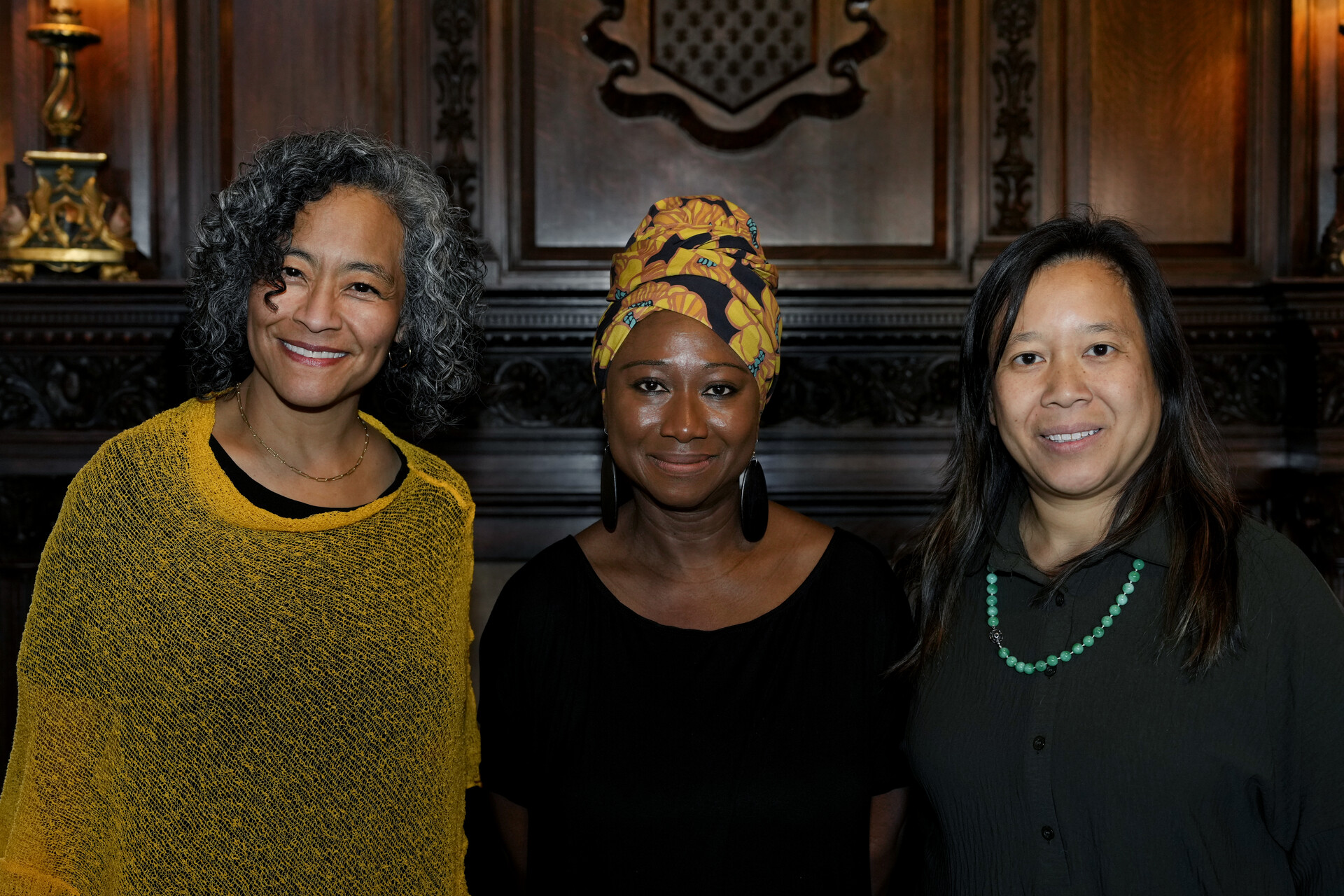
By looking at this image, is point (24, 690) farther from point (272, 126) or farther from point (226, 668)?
point (272, 126)

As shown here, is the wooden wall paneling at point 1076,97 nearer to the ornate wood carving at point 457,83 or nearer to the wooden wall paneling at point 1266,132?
the wooden wall paneling at point 1266,132

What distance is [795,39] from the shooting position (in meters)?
3.08

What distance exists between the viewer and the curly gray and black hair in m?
1.55

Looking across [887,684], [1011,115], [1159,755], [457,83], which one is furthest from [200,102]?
[1159,755]

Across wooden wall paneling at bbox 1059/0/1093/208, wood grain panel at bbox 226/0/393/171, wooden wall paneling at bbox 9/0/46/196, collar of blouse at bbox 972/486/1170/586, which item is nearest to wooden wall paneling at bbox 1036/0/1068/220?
wooden wall paneling at bbox 1059/0/1093/208

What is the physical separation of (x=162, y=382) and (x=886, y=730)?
82.7 inches

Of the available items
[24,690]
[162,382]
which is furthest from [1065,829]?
[162,382]

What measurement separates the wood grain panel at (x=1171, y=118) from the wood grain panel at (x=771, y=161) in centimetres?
45

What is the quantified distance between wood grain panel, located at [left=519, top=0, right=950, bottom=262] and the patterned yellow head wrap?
1274 mm

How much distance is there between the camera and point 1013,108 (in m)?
3.06

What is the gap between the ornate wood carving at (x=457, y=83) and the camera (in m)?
3.04

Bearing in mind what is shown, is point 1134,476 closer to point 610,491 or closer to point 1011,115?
point 610,491

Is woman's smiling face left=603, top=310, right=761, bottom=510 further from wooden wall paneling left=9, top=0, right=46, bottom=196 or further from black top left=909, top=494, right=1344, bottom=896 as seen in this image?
wooden wall paneling left=9, top=0, right=46, bottom=196

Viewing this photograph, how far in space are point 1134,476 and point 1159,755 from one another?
39 centimetres
